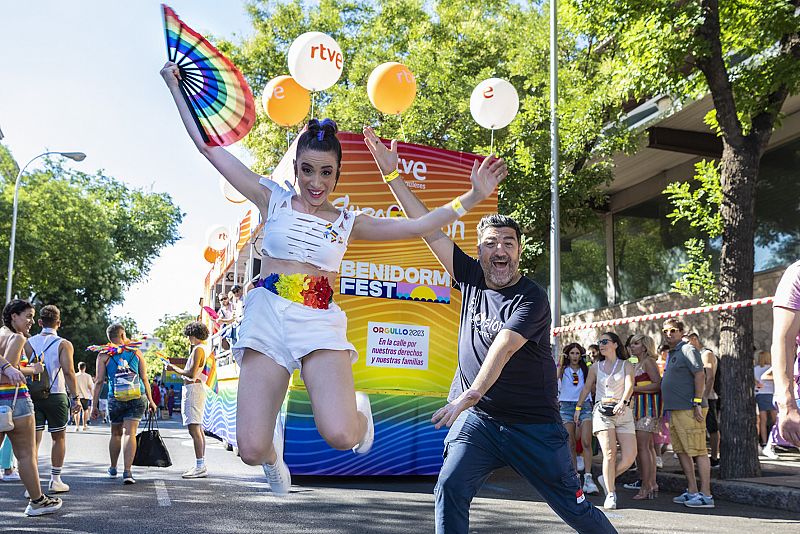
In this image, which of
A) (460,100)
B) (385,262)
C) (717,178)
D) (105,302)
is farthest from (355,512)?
(105,302)

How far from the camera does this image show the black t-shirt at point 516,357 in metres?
4.16

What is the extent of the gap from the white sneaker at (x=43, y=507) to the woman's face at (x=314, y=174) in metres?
4.23

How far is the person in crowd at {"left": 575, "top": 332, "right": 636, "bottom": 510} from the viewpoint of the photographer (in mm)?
8461

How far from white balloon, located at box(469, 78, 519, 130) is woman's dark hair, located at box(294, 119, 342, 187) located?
682 centimetres

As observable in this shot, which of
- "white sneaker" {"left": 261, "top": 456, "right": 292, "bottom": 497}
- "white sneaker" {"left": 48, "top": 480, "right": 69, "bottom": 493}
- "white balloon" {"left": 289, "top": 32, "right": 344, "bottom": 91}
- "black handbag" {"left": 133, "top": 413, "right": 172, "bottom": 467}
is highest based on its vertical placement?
"white balloon" {"left": 289, "top": 32, "right": 344, "bottom": 91}

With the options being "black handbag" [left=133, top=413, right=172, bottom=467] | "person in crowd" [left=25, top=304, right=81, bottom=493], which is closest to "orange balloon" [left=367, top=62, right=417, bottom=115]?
"person in crowd" [left=25, top=304, right=81, bottom=493]

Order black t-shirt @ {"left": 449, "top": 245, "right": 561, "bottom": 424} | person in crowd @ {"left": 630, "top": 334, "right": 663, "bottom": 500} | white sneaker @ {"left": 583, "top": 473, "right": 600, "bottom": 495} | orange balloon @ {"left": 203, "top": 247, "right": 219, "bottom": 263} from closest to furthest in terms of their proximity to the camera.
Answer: black t-shirt @ {"left": 449, "top": 245, "right": 561, "bottom": 424} → person in crowd @ {"left": 630, "top": 334, "right": 663, "bottom": 500} → white sneaker @ {"left": 583, "top": 473, "right": 600, "bottom": 495} → orange balloon @ {"left": 203, "top": 247, "right": 219, "bottom": 263}

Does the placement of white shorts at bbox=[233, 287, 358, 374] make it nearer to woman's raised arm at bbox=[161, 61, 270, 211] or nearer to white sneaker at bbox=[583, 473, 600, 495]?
woman's raised arm at bbox=[161, 61, 270, 211]

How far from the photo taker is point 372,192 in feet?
32.3

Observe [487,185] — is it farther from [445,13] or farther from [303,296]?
[445,13]

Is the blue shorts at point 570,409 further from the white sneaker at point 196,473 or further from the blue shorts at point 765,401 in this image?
the blue shorts at point 765,401

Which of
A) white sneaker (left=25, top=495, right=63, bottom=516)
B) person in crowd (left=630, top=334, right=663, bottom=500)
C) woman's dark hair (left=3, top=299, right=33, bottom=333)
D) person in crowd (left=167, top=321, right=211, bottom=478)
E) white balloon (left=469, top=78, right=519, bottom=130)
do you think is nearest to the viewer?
white sneaker (left=25, top=495, right=63, bottom=516)

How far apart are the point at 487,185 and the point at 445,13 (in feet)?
66.5

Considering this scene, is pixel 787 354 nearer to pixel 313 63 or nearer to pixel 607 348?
pixel 607 348
